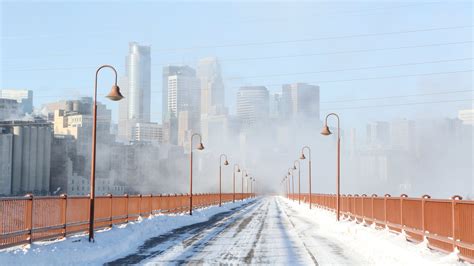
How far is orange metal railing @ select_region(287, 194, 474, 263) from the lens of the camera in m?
14.5

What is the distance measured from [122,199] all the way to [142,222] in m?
1.81

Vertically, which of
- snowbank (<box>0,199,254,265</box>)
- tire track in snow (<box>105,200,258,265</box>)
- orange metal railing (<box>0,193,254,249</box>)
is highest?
orange metal railing (<box>0,193,254,249</box>)

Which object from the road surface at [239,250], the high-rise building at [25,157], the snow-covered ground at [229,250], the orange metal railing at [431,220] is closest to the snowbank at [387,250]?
the snow-covered ground at [229,250]

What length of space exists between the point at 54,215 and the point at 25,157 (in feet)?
583

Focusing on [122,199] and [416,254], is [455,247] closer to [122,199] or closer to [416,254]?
[416,254]

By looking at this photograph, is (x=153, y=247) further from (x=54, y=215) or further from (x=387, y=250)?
(x=387, y=250)

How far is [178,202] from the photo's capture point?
47.7 metres

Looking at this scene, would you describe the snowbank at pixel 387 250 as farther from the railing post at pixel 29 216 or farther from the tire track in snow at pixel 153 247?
the railing post at pixel 29 216

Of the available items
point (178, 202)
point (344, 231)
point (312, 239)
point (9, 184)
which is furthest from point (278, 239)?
point (9, 184)

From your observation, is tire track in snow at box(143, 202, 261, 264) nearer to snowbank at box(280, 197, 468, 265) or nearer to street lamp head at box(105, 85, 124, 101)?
snowbank at box(280, 197, 468, 265)

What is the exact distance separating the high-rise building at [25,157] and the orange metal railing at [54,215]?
526 ft

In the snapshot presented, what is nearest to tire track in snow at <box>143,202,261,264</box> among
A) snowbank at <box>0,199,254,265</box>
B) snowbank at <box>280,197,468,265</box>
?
snowbank at <box>0,199,254,265</box>

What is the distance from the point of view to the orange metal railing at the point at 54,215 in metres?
17.1

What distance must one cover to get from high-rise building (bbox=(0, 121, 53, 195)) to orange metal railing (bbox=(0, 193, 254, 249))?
160m
